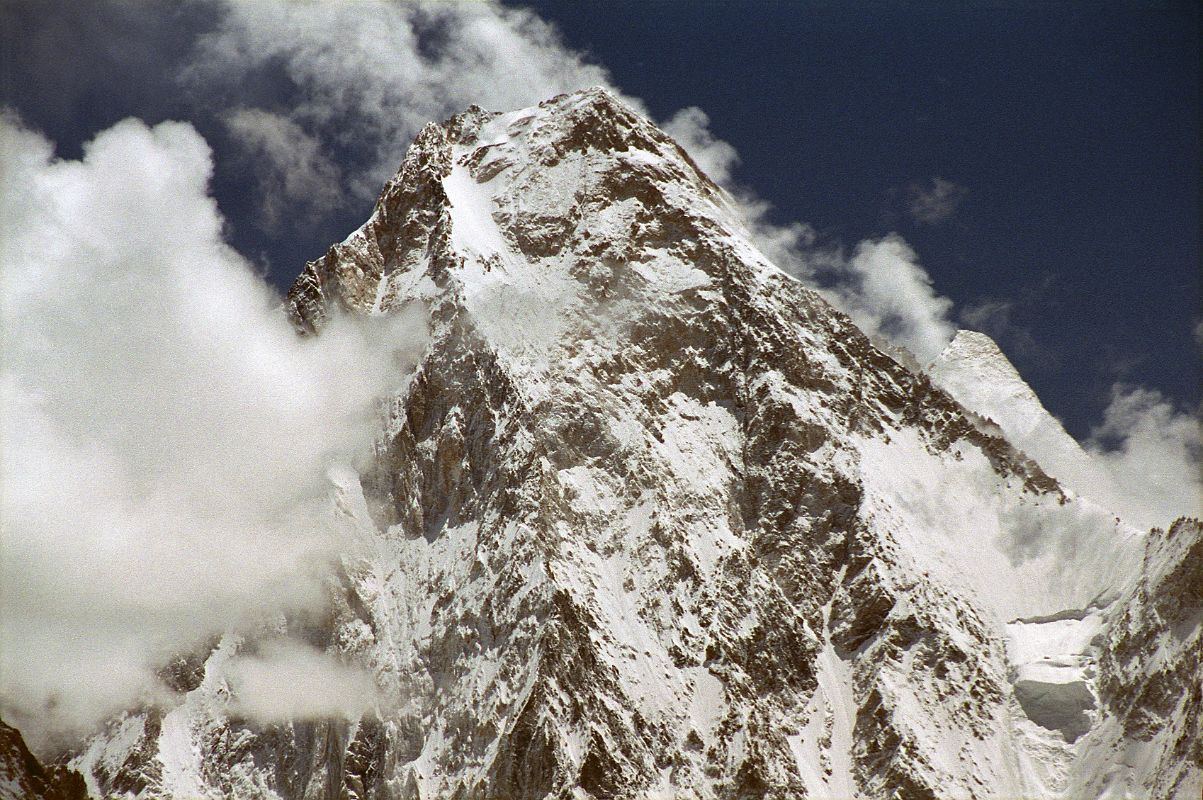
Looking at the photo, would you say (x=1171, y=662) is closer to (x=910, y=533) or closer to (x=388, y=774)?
(x=910, y=533)

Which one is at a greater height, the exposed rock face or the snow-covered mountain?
the snow-covered mountain

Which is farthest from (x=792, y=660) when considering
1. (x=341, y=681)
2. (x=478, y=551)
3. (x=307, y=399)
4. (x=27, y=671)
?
(x=27, y=671)

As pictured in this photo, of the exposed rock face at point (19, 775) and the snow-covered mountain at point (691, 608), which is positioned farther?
the snow-covered mountain at point (691, 608)

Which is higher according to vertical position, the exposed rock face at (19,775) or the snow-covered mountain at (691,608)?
the snow-covered mountain at (691,608)

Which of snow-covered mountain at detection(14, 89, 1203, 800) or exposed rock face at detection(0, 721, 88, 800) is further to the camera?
snow-covered mountain at detection(14, 89, 1203, 800)

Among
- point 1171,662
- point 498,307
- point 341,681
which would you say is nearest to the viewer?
point 1171,662

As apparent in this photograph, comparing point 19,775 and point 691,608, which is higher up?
point 691,608

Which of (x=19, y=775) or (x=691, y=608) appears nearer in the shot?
(x=19, y=775)

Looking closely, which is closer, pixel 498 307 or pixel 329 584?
pixel 329 584
